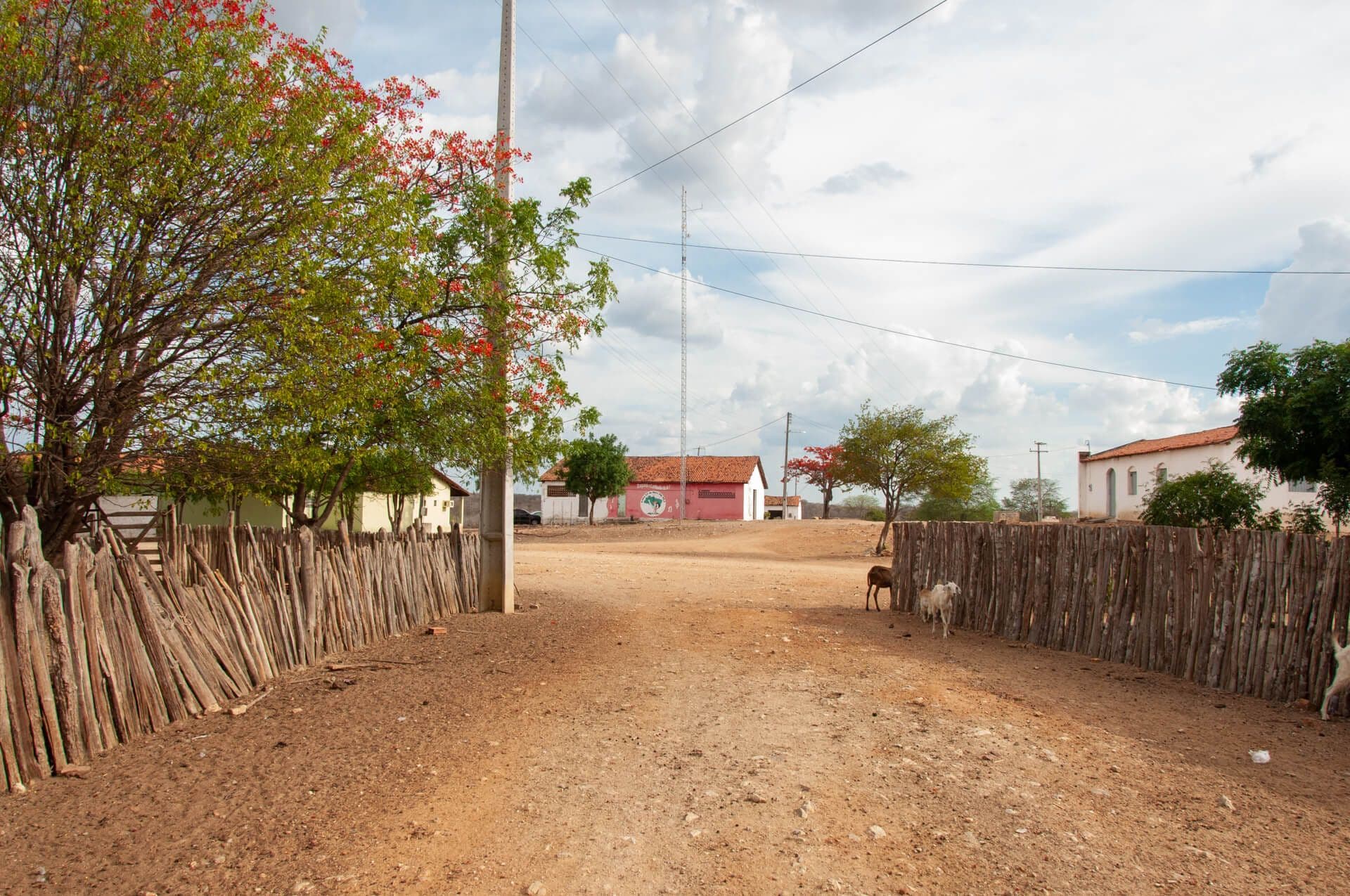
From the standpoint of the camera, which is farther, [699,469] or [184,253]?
[699,469]

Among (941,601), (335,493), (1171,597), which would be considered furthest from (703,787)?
(335,493)

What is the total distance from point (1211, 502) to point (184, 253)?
11.1 metres

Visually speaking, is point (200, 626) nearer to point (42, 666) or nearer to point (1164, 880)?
point (42, 666)

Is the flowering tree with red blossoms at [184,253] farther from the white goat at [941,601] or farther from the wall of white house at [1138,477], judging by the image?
the wall of white house at [1138,477]

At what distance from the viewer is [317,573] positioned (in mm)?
7992

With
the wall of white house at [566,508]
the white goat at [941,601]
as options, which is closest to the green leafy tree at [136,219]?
the white goat at [941,601]

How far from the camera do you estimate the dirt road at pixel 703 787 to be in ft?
13.4

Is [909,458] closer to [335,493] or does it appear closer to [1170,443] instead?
[1170,443]

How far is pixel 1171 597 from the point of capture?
27.1 feet

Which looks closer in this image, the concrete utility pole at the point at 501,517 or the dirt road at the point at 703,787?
the dirt road at the point at 703,787

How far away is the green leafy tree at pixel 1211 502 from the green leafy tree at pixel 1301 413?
45.9 inches

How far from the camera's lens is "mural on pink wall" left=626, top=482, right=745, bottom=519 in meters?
57.2

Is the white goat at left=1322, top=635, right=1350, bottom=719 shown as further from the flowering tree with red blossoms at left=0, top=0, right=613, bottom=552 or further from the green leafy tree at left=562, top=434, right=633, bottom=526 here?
the green leafy tree at left=562, top=434, right=633, bottom=526

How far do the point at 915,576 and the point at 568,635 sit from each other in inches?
203
